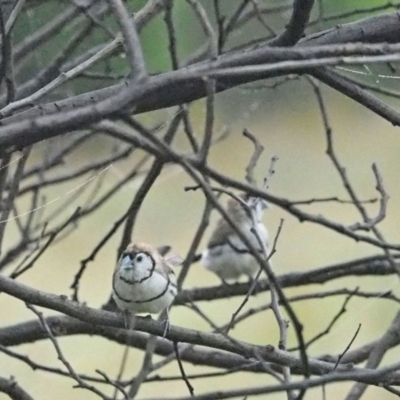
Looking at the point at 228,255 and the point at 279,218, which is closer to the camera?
the point at 279,218

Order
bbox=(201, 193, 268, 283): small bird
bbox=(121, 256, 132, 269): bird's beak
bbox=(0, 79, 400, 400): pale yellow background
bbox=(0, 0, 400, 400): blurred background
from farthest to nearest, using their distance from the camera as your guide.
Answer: bbox=(201, 193, 268, 283): small bird → bbox=(0, 79, 400, 400): pale yellow background → bbox=(0, 0, 400, 400): blurred background → bbox=(121, 256, 132, 269): bird's beak

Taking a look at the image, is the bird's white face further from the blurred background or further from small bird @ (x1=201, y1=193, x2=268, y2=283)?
small bird @ (x1=201, y1=193, x2=268, y2=283)

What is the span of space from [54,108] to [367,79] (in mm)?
528

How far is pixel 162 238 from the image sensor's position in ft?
5.38

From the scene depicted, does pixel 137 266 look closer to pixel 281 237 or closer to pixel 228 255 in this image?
pixel 281 237

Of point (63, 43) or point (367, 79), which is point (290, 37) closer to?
point (367, 79)

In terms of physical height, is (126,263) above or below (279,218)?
below

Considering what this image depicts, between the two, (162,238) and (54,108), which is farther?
(162,238)

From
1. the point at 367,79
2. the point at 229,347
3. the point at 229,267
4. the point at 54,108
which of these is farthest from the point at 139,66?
the point at 229,267

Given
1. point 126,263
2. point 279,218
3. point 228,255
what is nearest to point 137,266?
point 126,263

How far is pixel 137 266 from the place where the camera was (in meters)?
1.15

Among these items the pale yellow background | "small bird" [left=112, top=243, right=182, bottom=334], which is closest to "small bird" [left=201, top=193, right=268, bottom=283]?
the pale yellow background

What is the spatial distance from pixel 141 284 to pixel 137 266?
0.12 feet

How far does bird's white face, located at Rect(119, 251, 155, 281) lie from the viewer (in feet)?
3.76
